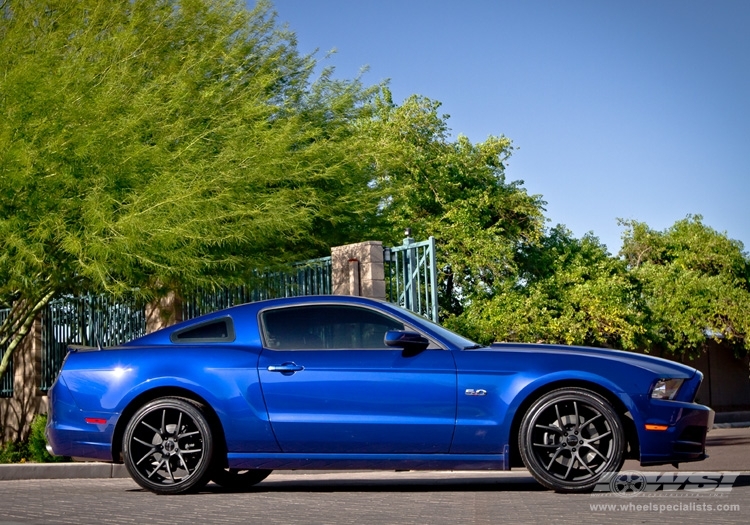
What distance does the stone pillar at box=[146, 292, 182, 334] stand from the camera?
17484 millimetres

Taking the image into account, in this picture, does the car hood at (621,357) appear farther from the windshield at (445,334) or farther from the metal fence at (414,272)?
the metal fence at (414,272)

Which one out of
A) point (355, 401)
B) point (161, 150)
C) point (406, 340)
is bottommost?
point (355, 401)

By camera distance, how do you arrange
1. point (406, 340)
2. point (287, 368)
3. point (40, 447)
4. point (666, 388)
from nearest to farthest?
point (666, 388) < point (406, 340) < point (287, 368) < point (40, 447)

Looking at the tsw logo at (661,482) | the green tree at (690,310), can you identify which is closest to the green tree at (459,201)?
the green tree at (690,310)

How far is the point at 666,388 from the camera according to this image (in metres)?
8.12

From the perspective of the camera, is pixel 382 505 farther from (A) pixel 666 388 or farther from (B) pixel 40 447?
(B) pixel 40 447

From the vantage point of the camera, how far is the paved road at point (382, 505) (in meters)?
6.72

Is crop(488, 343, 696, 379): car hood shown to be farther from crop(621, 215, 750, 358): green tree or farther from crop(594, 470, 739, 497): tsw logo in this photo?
crop(621, 215, 750, 358): green tree

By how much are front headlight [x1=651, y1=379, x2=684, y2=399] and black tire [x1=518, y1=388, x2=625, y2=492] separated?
0.37 meters

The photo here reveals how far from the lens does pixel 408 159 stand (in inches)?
1367

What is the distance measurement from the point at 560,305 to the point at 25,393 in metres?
18.5

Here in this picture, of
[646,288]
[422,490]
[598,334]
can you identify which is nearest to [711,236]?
[646,288]

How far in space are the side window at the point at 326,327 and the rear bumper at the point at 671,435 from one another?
206cm

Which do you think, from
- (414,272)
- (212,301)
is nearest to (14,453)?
(212,301)
